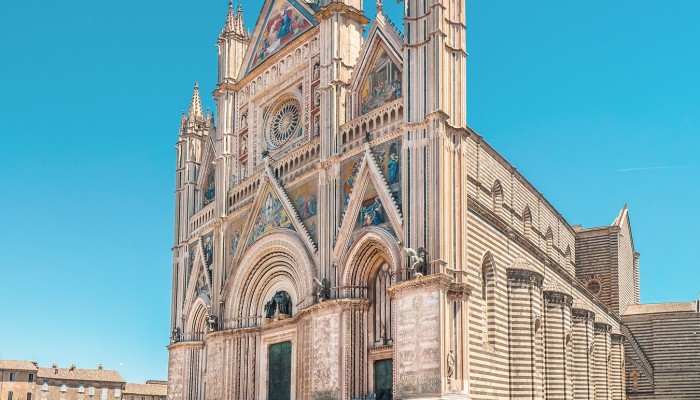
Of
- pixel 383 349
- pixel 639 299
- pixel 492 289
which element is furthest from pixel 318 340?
pixel 639 299

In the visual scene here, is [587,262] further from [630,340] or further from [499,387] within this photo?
[499,387]

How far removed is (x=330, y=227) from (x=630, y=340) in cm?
2306

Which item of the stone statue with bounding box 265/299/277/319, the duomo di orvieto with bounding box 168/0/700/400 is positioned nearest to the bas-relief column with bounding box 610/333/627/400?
the duomo di orvieto with bounding box 168/0/700/400

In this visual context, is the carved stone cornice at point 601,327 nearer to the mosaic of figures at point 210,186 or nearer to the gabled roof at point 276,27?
the gabled roof at point 276,27

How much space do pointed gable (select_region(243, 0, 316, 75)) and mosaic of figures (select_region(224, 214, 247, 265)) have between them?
21.8ft

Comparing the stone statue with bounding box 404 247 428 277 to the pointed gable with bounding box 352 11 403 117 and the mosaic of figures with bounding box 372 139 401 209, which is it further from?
the pointed gable with bounding box 352 11 403 117

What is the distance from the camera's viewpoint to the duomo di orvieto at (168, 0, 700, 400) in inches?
1030

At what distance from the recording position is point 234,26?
40.0 m

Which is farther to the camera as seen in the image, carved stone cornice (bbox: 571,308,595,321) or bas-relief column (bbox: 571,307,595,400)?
carved stone cornice (bbox: 571,308,595,321)

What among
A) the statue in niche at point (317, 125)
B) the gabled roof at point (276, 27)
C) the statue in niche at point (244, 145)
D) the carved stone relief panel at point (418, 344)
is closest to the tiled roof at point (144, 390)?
the statue in niche at point (244, 145)

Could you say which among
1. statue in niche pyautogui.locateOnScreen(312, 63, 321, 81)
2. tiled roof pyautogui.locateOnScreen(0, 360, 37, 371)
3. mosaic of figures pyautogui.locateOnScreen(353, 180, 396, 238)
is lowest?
tiled roof pyautogui.locateOnScreen(0, 360, 37, 371)

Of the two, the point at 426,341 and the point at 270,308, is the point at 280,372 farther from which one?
the point at 426,341

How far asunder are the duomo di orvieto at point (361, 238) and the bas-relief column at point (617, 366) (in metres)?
0.14

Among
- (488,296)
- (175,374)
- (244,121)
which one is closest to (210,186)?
(244,121)
